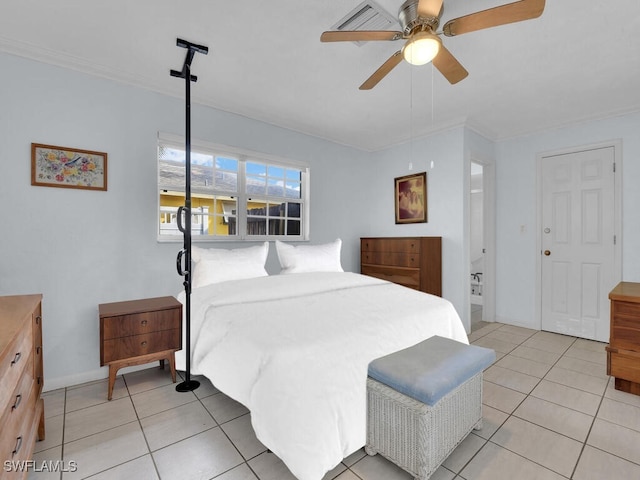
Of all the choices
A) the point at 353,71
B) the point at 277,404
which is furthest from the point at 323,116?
the point at 277,404

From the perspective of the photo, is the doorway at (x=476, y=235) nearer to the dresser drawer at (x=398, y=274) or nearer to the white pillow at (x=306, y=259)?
the dresser drawer at (x=398, y=274)

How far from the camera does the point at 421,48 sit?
1.72 m

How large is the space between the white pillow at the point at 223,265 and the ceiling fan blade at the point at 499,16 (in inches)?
90.1

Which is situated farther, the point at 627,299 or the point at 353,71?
the point at 353,71

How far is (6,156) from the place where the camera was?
2.18 meters

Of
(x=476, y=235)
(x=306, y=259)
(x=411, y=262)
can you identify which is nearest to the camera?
(x=306, y=259)

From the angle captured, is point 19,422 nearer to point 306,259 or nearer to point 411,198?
point 306,259

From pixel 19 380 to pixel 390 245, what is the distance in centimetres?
355

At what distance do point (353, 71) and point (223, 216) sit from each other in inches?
77.7

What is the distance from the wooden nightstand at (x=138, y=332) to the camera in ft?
7.13

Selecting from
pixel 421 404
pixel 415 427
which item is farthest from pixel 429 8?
pixel 415 427

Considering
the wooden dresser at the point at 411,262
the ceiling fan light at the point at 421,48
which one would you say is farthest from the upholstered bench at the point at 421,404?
the wooden dresser at the point at 411,262

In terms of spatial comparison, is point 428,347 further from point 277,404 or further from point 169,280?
point 169,280

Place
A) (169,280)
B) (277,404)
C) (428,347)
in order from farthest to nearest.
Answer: (169,280) < (428,347) < (277,404)
